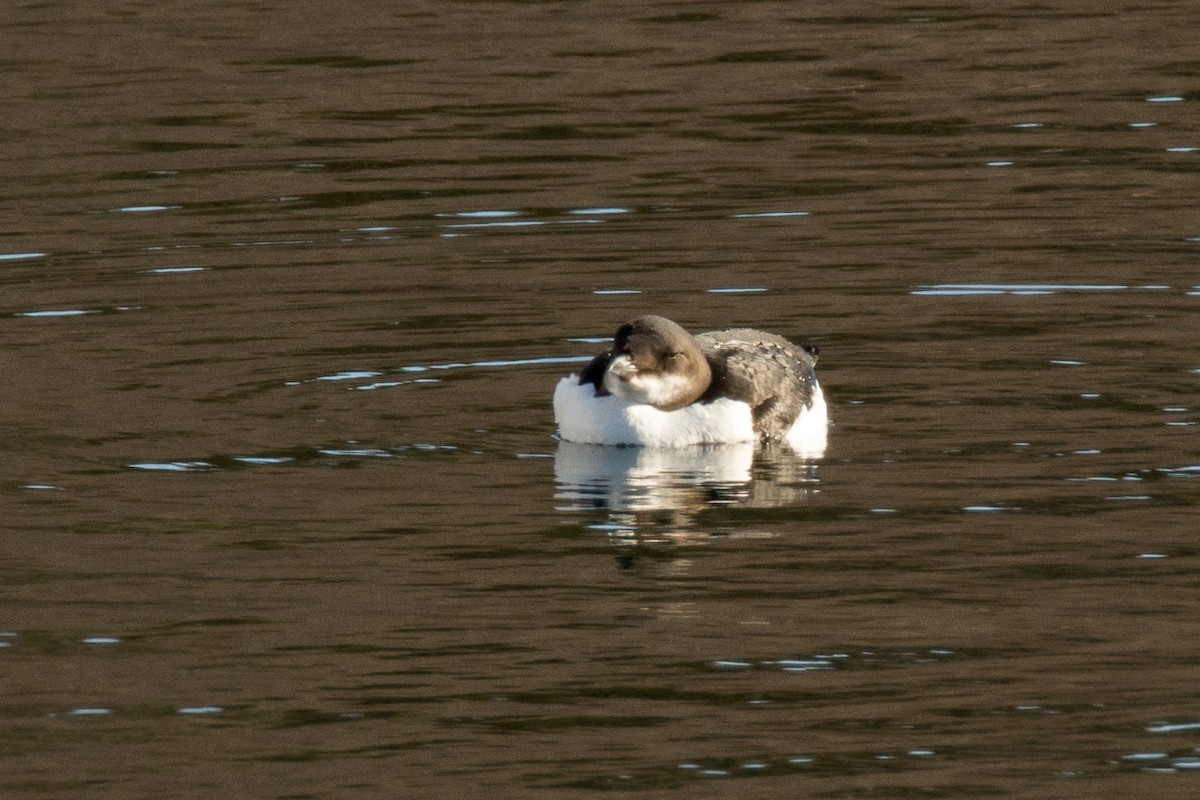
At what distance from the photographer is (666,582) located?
1138 cm

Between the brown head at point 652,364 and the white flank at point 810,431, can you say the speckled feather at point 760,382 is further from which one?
the brown head at point 652,364

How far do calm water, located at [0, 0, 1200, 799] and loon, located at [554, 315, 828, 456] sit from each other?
202 millimetres

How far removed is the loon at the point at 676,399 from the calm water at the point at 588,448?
20 cm

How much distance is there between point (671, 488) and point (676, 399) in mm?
942

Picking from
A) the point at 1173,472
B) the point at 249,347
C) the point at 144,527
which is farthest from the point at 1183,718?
the point at 249,347

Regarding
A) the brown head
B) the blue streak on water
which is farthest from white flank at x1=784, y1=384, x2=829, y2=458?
the blue streak on water

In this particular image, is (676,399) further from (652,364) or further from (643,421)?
(652,364)

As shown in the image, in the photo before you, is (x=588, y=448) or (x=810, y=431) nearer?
(x=588, y=448)

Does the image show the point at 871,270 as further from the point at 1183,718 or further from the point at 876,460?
the point at 1183,718

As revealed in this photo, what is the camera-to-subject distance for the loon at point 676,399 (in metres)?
13.9

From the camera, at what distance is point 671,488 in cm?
1330

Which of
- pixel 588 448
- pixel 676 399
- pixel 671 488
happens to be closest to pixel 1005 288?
pixel 676 399

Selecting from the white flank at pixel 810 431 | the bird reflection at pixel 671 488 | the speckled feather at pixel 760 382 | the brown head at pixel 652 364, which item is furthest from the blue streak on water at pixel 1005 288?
the brown head at pixel 652 364

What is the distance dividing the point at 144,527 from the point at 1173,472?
5.14 meters
